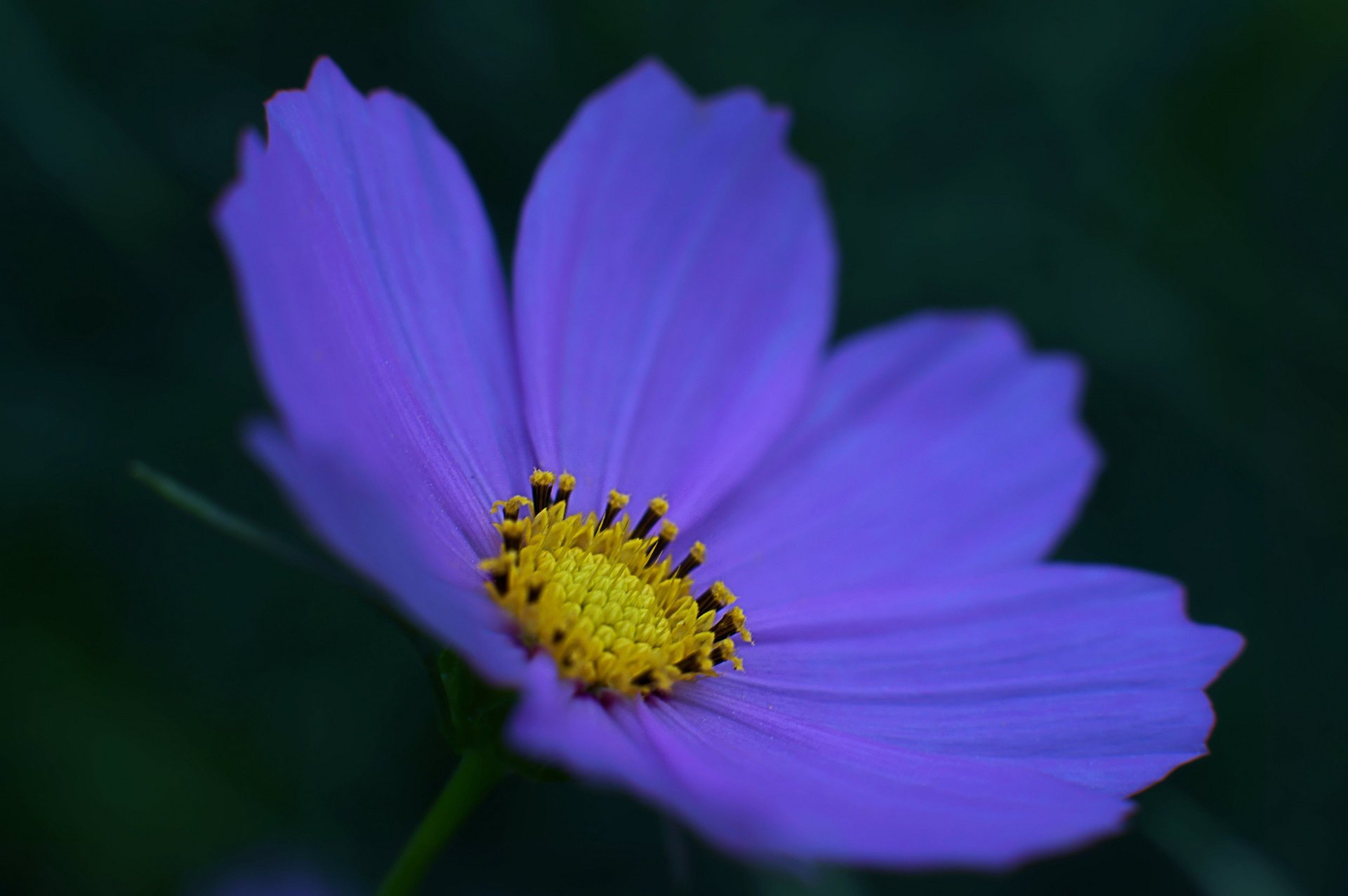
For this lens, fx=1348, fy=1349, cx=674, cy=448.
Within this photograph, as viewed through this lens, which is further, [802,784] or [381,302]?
[381,302]

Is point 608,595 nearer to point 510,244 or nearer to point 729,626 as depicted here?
point 729,626

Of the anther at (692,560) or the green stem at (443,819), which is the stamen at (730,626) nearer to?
the anther at (692,560)

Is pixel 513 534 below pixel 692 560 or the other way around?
below

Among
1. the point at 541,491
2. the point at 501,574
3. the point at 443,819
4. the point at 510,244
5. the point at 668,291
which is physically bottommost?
the point at 443,819

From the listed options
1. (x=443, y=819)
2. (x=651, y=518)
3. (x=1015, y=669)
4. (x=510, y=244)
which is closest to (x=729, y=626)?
(x=651, y=518)

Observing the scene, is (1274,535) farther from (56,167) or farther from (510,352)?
(56,167)

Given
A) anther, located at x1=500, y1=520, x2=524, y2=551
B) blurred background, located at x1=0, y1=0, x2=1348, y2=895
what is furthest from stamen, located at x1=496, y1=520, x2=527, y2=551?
blurred background, located at x1=0, y1=0, x2=1348, y2=895

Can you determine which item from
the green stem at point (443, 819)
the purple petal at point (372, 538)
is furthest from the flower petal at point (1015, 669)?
the purple petal at point (372, 538)

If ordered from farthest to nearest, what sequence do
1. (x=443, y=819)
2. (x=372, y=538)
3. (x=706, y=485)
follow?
(x=706, y=485), (x=443, y=819), (x=372, y=538)
